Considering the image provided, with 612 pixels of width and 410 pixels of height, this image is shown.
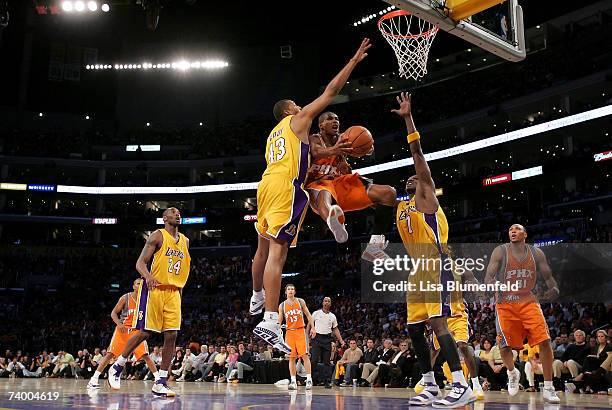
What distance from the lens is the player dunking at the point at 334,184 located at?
17.7 feet

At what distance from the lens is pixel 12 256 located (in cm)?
3684

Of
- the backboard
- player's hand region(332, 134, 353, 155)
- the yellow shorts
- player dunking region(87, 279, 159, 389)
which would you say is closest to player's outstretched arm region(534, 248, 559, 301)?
the yellow shorts

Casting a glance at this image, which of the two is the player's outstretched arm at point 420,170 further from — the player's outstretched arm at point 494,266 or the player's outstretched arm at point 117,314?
the player's outstretched arm at point 117,314

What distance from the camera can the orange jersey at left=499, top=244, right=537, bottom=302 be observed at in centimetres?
726

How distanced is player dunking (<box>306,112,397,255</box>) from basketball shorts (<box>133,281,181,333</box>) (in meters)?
3.34

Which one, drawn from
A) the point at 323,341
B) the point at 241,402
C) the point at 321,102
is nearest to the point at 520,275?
the point at 241,402

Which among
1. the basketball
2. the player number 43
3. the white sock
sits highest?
the basketball

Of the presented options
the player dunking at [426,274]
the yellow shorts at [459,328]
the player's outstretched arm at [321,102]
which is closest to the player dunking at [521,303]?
the yellow shorts at [459,328]

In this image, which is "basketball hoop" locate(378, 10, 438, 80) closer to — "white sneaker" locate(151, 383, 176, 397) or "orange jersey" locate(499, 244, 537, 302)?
"orange jersey" locate(499, 244, 537, 302)

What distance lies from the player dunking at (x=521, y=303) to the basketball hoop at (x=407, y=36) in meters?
4.46

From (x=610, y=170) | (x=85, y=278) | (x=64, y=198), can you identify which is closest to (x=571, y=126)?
(x=610, y=170)

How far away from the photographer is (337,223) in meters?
5.11

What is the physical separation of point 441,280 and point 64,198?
128 feet

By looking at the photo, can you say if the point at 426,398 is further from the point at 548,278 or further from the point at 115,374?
the point at 115,374
